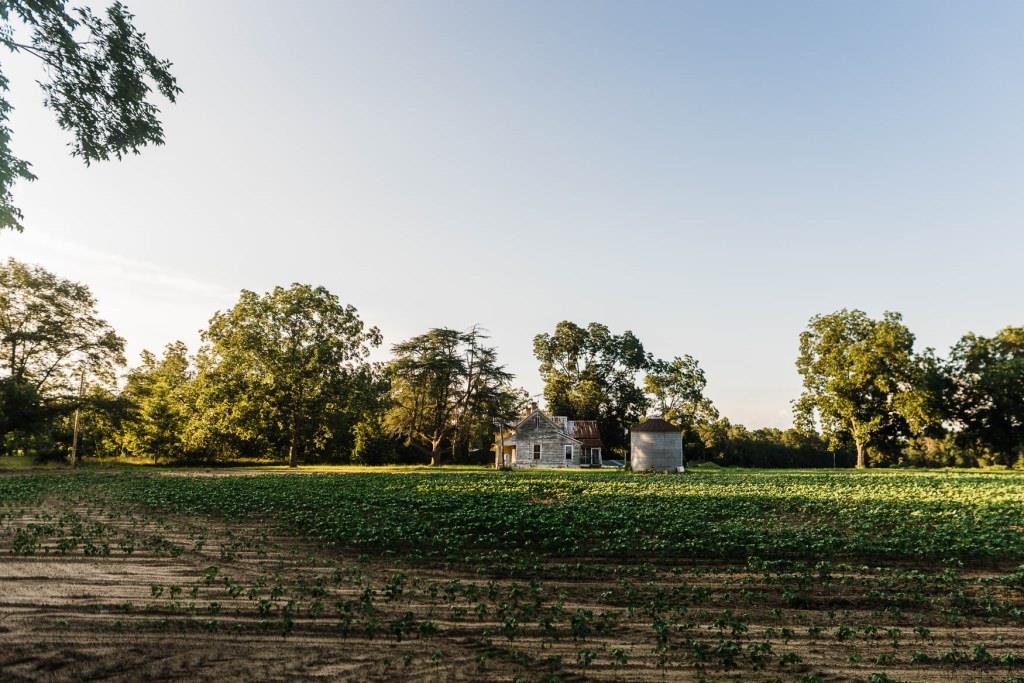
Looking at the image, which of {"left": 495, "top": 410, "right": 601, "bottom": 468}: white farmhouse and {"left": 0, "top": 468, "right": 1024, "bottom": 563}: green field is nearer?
{"left": 0, "top": 468, "right": 1024, "bottom": 563}: green field

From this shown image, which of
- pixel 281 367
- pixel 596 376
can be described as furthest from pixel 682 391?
pixel 281 367

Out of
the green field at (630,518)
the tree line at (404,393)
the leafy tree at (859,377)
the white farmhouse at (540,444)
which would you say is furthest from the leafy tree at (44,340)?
the leafy tree at (859,377)

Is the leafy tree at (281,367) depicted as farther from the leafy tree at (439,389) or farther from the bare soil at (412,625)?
the bare soil at (412,625)

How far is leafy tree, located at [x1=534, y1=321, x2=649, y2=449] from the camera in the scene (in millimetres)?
78000

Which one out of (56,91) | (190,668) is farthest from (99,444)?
(190,668)

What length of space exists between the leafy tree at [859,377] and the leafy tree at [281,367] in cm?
5149

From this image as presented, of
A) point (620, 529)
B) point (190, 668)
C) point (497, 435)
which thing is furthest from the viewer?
point (497, 435)

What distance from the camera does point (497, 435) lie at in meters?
64.1

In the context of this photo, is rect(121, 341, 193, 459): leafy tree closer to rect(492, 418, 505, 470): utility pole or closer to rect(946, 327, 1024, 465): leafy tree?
rect(492, 418, 505, 470): utility pole

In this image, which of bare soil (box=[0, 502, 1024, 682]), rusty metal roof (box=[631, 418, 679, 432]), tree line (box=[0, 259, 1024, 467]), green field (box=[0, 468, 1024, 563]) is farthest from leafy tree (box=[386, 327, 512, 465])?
bare soil (box=[0, 502, 1024, 682])

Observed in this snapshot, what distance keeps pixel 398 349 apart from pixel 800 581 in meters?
59.8

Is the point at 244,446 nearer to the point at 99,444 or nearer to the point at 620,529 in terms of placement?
the point at 99,444

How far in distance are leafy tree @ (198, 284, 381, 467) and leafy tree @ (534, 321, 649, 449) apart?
30.2m

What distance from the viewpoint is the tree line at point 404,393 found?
49.4 metres
